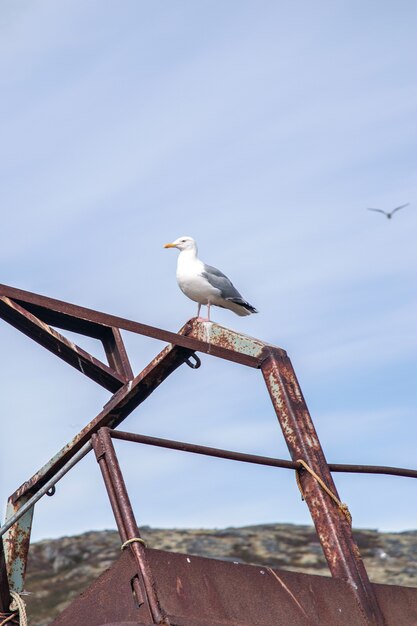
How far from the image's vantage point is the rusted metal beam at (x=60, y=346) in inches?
346

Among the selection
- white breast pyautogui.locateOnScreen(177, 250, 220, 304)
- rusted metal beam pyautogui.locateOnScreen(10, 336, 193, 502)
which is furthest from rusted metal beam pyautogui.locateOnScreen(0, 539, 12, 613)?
white breast pyautogui.locateOnScreen(177, 250, 220, 304)

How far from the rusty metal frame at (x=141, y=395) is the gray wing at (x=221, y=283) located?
4.09m

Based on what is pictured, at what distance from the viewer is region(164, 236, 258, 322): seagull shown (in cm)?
1327

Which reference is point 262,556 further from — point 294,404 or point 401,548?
point 294,404

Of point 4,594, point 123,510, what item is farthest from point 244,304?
point 123,510

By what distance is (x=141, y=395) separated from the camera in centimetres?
880

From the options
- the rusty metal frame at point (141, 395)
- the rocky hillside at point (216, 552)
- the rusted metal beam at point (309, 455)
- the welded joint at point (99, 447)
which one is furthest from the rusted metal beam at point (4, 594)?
the rocky hillside at point (216, 552)

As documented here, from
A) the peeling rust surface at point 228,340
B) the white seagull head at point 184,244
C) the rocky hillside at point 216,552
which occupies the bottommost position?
the peeling rust surface at point 228,340

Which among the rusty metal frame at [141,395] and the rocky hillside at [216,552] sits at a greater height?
the rocky hillside at [216,552]

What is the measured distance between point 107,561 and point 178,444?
84.9 feet

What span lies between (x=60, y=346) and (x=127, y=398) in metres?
0.72

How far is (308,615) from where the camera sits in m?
6.56

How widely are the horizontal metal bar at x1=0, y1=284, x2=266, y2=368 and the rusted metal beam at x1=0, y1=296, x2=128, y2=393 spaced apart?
0.09 meters

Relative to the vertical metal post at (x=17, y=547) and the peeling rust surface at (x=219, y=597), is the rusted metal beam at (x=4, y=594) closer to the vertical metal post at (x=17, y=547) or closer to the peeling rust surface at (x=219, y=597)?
the vertical metal post at (x=17, y=547)
